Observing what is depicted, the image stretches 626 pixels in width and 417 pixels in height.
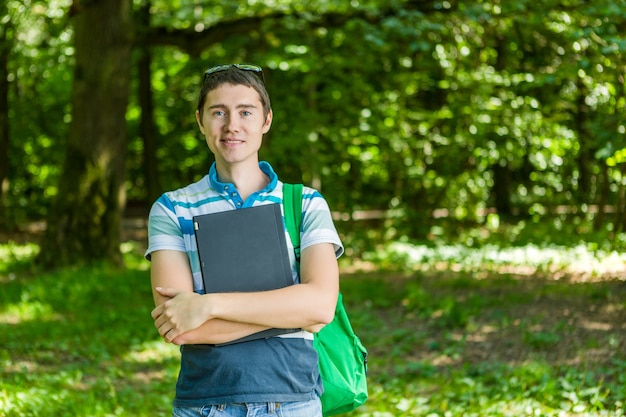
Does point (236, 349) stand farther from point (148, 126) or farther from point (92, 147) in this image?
point (148, 126)

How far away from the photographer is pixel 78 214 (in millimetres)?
10828

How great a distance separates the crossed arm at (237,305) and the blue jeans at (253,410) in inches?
7.0

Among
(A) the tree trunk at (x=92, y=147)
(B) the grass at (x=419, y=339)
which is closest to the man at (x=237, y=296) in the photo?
(B) the grass at (x=419, y=339)

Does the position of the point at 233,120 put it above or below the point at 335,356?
above

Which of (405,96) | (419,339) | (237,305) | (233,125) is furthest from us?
(405,96)

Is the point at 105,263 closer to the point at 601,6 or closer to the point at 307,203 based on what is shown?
the point at 601,6

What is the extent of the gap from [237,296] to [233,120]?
0.51 m

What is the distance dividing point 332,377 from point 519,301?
270 inches

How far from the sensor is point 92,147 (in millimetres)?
10859

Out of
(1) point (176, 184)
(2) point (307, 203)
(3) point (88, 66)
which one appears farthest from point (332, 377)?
(1) point (176, 184)

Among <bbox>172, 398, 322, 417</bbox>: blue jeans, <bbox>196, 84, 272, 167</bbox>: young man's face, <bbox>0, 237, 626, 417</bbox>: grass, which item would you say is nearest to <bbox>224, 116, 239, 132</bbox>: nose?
<bbox>196, 84, 272, 167</bbox>: young man's face

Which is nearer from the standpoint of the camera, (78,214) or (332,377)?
(332,377)

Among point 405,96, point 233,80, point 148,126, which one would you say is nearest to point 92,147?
point 405,96

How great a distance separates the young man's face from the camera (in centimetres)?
228
